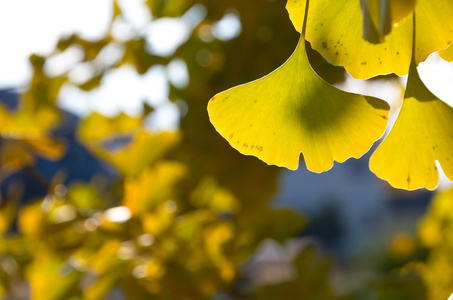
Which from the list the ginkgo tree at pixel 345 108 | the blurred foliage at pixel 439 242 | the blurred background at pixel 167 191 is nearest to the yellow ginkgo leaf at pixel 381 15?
the ginkgo tree at pixel 345 108

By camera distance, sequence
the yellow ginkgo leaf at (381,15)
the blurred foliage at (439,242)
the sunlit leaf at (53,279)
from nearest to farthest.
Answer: the yellow ginkgo leaf at (381,15), the sunlit leaf at (53,279), the blurred foliage at (439,242)

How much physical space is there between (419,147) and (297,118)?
0.03m

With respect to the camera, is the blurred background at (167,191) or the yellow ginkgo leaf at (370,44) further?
the blurred background at (167,191)

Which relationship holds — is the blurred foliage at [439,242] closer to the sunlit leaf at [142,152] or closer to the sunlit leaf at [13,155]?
the sunlit leaf at [142,152]

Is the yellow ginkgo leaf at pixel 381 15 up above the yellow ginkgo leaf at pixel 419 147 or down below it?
above

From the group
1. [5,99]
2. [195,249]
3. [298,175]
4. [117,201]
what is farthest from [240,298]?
[298,175]

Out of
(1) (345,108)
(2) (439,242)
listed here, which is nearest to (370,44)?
(1) (345,108)

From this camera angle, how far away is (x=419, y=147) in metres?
0.15

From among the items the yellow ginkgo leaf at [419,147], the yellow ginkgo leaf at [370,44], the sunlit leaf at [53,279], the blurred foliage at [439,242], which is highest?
the yellow ginkgo leaf at [370,44]

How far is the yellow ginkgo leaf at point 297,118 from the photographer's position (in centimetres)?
14

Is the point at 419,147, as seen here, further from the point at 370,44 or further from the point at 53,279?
the point at 53,279

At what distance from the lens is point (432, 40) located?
14 centimetres

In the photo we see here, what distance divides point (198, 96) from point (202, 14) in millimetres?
84

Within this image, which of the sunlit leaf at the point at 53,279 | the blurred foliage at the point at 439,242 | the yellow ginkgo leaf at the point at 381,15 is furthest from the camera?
the blurred foliage at the point at 439,242
